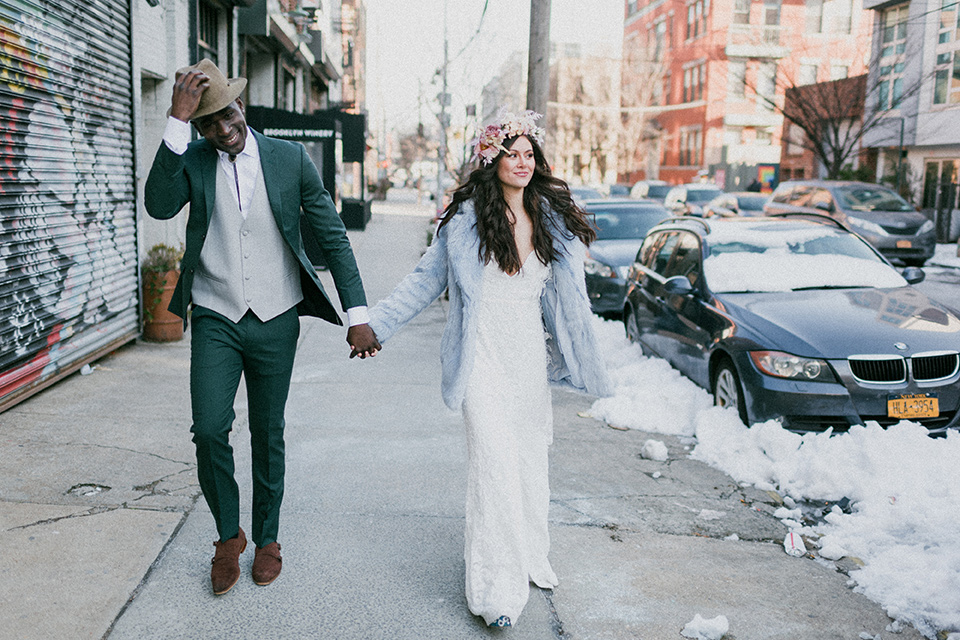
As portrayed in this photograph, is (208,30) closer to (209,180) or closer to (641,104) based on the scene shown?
(209,180)

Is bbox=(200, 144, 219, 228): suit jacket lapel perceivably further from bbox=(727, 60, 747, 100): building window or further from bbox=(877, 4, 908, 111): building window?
bbox=(727, 60, 747, 100): building window

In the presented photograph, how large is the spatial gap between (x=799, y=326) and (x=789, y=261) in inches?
58.6

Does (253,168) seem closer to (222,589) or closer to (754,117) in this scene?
(222,589)

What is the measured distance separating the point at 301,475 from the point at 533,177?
8.03ft

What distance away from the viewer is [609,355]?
9250mm

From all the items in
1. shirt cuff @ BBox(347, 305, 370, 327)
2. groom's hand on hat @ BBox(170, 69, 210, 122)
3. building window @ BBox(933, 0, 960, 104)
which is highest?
building window @ BBox(933, 0, 960, 104)

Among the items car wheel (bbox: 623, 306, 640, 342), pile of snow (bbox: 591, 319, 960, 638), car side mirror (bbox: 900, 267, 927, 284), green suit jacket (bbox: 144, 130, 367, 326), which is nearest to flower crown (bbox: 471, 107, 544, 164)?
green suit jacket (bbox: 144, 130, 367, 326)

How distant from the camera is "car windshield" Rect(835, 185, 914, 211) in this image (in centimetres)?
1816

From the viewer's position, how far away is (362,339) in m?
3.70

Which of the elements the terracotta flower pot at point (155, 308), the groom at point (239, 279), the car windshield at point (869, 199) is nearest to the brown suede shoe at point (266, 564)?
the groom at point (239, 279)

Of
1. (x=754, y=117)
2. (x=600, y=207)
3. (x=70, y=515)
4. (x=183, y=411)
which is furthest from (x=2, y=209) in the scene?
(x=754, y=117)

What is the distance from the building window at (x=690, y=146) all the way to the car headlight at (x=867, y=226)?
1333 inches

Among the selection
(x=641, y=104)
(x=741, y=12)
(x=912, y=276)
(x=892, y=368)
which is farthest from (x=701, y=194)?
(x=641, y=104)

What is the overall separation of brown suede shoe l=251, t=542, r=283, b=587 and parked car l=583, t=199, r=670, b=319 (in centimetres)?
700
